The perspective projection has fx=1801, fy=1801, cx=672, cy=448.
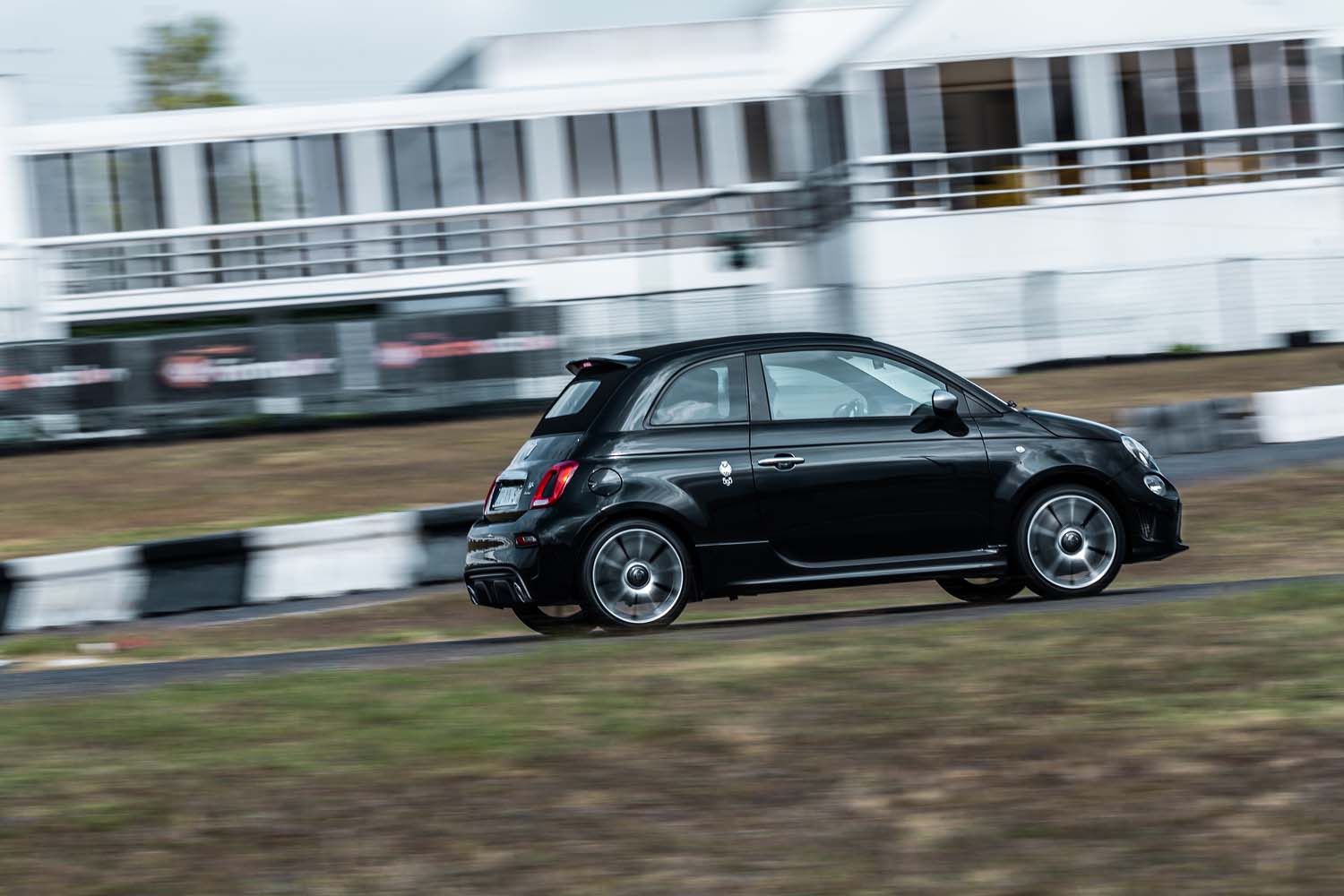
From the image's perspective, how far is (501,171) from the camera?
32.4 m

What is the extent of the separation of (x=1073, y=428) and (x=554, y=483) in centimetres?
271

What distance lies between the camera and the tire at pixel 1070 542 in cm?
922

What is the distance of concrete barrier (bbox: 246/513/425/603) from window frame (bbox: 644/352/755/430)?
13.2 ft

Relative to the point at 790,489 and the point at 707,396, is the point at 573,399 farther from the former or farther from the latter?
the point at 790,489

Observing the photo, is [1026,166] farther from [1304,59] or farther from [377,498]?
[377,498]

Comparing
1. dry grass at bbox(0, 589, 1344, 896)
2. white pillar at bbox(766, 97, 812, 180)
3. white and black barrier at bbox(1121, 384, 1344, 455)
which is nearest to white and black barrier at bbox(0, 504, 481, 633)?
dry grass at bbox(0, 589, 1344, 896)

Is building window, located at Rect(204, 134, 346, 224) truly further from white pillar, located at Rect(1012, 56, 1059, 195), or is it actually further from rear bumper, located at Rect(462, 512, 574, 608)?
rear bumper, located at Rect(462, 512, 574, 608)

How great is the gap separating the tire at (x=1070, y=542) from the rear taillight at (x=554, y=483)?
A: 7.61 ft

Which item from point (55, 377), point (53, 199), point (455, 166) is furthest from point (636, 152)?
point (55, 377)

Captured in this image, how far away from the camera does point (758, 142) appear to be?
32344 millimetres

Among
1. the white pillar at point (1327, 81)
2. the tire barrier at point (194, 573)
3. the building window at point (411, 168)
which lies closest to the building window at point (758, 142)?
the building window at point (411, 168)

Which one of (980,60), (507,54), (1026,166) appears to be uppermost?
(507,54)

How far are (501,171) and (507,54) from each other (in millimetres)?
3080

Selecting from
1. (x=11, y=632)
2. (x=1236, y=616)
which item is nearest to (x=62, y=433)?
(x=11, y=632)
